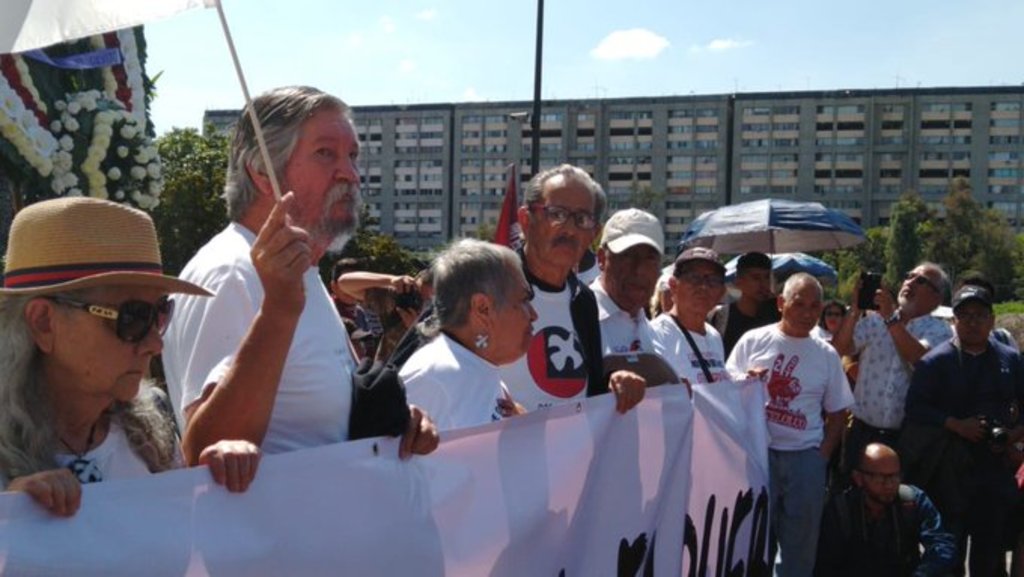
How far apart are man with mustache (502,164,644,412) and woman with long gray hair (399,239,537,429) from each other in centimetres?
31

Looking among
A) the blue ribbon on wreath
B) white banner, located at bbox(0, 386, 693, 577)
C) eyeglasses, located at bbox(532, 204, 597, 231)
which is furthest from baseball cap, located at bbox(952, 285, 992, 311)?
the blue ribbon on wreath

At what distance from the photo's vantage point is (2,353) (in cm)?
199

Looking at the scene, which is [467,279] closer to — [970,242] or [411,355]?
[411,355]

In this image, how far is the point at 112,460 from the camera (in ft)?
7.02

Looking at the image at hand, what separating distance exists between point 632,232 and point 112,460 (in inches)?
108

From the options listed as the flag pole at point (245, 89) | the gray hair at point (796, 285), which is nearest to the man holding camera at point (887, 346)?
the gray hair at point (796, 285)

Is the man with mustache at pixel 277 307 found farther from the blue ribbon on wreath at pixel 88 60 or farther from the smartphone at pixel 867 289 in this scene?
the smartphone at pixel 867 289

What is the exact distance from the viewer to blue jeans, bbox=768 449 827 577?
5574 mm

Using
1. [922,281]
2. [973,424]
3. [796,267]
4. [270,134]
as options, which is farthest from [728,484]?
[796,267]

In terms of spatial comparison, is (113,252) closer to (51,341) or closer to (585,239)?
(51,341)

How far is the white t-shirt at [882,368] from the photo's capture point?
6.71 m

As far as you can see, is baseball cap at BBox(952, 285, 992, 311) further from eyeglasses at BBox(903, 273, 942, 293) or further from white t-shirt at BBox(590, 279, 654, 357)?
white t-shirt at BBox(590, 279, 654, 357)

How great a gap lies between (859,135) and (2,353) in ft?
399

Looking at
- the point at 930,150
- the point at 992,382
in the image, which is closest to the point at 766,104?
the point at 930,150
